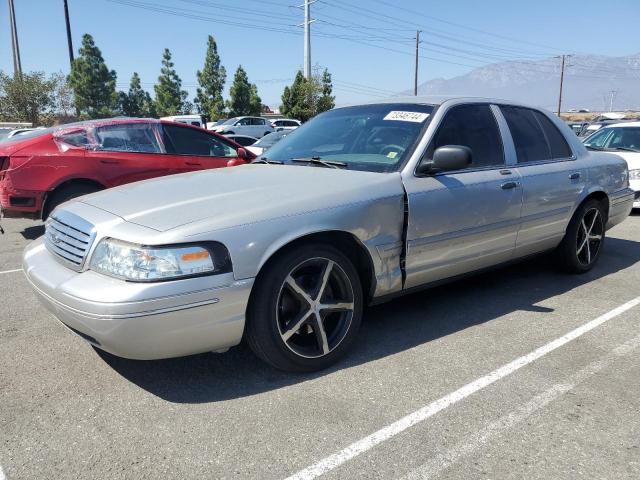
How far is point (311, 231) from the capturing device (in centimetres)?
283

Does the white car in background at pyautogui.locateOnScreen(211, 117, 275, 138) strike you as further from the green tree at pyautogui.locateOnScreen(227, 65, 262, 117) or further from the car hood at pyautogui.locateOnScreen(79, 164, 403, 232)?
the car hood at pyautogui.locateOnScreen(79, 164, 403, 232)

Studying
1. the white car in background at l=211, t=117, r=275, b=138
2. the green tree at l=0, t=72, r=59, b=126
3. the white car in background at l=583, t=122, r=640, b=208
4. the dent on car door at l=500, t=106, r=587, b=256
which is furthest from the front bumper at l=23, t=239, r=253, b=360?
the green tree at l=0, t=72, r=59, b=126

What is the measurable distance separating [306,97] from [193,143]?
3787 centimetres

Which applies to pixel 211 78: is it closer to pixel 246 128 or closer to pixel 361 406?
pixel 246 128

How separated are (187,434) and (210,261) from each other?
0.81 meters

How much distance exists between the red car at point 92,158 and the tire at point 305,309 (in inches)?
134

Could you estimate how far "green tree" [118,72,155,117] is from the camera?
54156 mm

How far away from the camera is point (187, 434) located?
2406mm

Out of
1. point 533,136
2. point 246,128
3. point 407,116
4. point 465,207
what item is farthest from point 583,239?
point 246,128

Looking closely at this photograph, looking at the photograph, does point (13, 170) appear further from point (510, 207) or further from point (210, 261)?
point (510, 207)

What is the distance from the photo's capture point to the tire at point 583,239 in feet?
15.5

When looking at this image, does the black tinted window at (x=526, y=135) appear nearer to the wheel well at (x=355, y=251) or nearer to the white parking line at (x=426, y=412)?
the white parking line at (x=426, y=412)

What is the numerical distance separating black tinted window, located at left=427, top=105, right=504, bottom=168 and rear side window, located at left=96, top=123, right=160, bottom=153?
4.49 meters

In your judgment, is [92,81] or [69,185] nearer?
[69,185]
